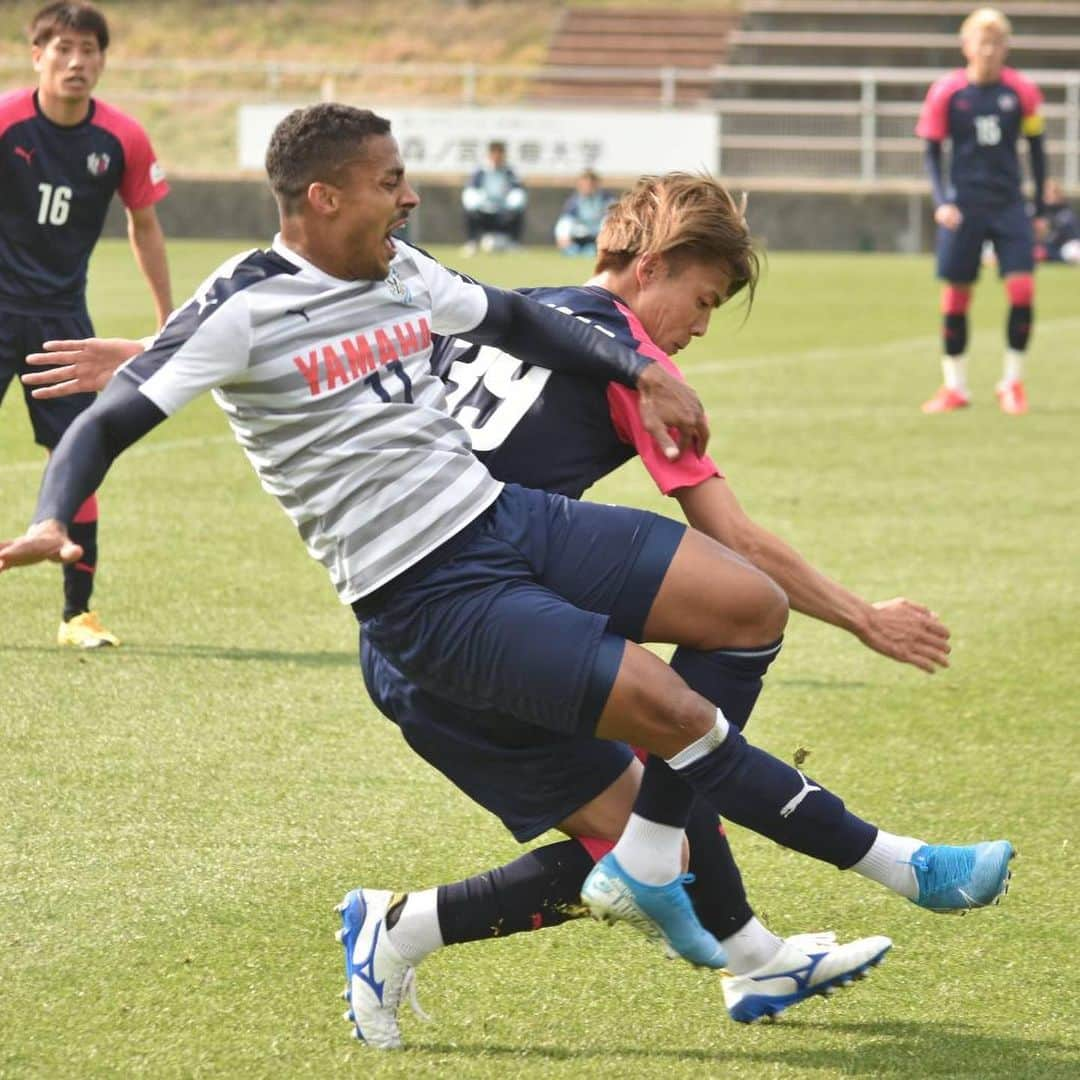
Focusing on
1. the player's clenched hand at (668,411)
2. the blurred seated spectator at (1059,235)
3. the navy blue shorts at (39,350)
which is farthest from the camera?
the blurred seated spectator at (1059,235)

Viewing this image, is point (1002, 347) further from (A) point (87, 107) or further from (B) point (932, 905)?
(B) point (932, 905)

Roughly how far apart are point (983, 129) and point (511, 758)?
438 inches

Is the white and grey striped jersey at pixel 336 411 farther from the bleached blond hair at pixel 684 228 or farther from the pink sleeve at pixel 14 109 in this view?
the pink sleeve at pixel 14 109

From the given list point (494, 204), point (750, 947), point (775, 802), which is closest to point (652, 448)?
Result: point (775, 802)

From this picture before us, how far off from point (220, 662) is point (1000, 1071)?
3.76 meters

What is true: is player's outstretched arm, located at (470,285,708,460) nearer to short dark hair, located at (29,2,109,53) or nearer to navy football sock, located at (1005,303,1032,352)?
short dark hair, located at (29,2,109,53)

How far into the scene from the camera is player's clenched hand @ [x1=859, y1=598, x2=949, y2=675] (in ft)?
12.8

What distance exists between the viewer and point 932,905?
12.7 feet

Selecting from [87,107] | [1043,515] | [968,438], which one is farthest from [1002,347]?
[87,107]

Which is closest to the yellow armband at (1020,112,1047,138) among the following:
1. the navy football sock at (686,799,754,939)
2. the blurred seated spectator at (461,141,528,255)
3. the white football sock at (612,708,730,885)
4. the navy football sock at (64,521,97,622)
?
the navy football sock at (64,521,97,622)

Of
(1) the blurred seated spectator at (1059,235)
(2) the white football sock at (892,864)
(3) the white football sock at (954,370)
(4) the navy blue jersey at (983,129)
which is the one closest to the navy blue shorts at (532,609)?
(2) the white football sock at (892,864)

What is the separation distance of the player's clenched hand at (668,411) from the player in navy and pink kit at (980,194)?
10189 millimetres

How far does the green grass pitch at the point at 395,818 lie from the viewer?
386cm

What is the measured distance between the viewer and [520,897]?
3.98 meters
